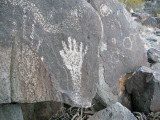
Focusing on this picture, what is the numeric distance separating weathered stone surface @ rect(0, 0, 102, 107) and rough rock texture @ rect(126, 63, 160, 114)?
675 millimetres

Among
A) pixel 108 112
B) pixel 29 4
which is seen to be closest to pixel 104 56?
pixel 108 112

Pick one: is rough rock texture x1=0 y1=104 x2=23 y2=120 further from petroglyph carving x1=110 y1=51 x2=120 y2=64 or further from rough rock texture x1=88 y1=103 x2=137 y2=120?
petroglyph carving x1=110 y1=51 x2=120 y2=64

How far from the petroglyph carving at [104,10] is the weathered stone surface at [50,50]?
0.58 m

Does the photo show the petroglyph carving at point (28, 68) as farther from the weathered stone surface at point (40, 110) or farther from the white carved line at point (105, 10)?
the white carved line at point (105, 10)

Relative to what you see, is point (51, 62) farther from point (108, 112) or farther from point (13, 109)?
point (108, 112)

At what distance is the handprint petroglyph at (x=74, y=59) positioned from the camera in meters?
1.85

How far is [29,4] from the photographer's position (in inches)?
67.9

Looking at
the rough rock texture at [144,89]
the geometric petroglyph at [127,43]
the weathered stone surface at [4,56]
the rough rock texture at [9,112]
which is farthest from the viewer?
the geometric petroglyph at [127,43]

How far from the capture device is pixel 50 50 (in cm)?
178

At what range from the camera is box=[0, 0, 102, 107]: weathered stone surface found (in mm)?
1665

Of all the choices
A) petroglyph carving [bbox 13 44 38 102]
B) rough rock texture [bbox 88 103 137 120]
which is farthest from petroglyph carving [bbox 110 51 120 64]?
petroglyph carving [bbox 13 44 38 102]

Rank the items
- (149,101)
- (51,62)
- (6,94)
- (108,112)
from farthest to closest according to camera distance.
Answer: (149,101), (108,112), (51,62), (6,94)

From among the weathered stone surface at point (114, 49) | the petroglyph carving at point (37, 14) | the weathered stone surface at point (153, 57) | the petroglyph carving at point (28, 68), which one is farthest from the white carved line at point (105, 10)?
the petroglyph carving at point (28, 68)

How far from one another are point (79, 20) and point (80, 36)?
111mm
